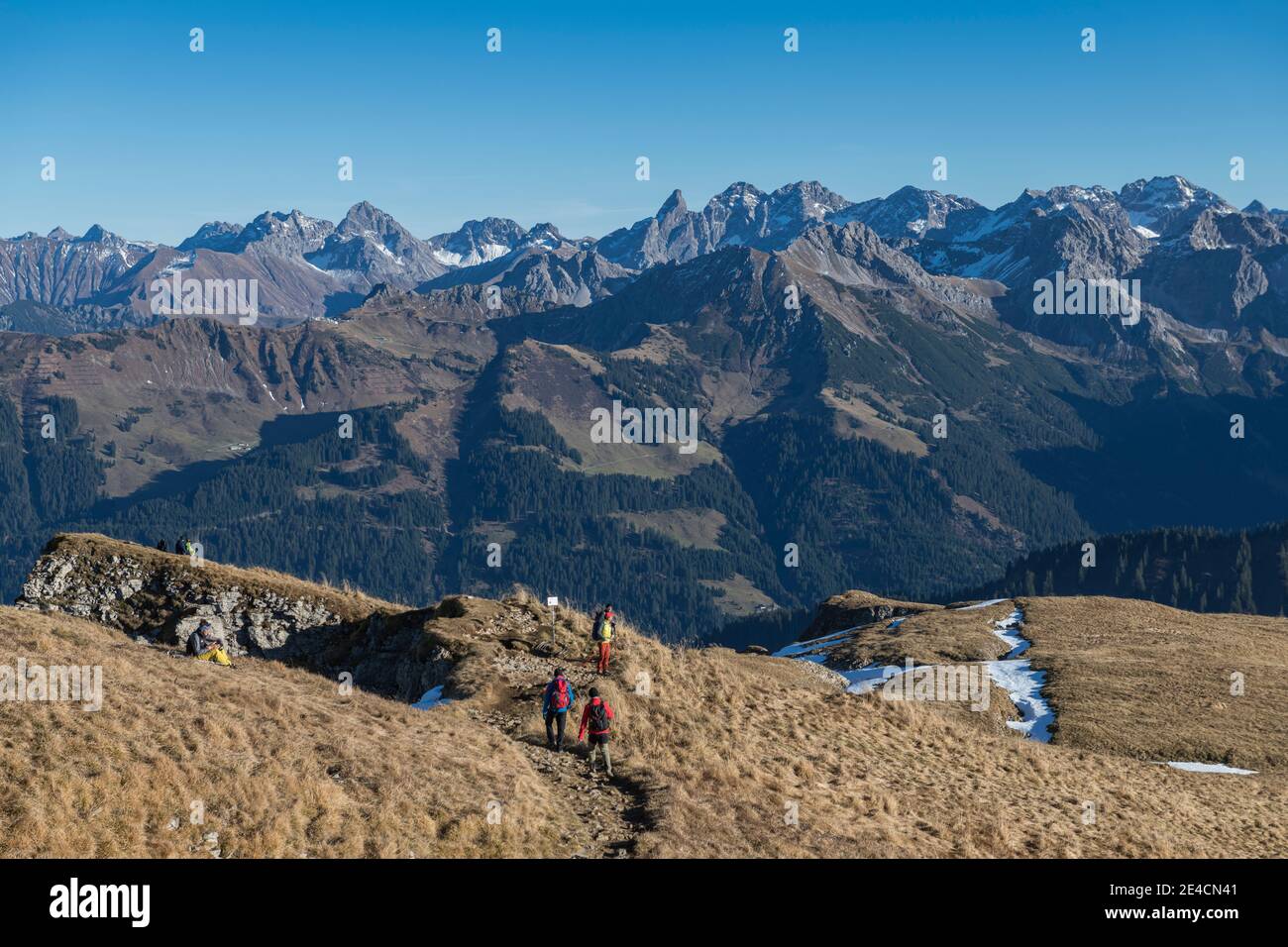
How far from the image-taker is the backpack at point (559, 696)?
32875mm

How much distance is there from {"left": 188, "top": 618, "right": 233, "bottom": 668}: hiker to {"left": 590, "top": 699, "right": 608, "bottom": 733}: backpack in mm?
15061

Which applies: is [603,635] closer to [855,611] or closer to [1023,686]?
[1023,686]

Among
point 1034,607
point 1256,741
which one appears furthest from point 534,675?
point 1034,607

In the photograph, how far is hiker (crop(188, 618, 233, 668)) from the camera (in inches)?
1505

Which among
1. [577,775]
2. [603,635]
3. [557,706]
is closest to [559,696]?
[557,706]

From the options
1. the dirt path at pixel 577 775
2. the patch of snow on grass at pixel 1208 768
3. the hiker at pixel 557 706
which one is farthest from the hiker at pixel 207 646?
the patch of snow on grass at pixel 1208 768

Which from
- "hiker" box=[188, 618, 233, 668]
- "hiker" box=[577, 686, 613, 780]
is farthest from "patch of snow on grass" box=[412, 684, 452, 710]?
"hiker" box=[577, 686, 613, 780]

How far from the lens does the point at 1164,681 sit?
5884 cm

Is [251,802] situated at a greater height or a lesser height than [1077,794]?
greater

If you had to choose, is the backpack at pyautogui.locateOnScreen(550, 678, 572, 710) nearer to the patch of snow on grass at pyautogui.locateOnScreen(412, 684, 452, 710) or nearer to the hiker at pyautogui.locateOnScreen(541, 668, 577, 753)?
the hiker at pyautogui.locateOnScreen(541, 668, 577, 753)

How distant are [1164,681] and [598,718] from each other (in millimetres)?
42522

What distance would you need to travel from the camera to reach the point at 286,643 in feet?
146
